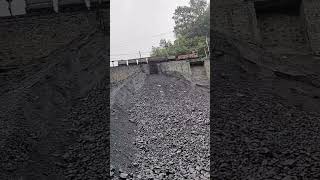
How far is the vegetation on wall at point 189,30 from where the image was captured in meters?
Answer: 21.6

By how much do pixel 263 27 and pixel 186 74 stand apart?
12.4ft

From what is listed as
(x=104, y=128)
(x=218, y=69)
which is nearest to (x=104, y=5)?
(x=218, y=69)

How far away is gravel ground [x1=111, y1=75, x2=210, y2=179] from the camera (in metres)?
6.10

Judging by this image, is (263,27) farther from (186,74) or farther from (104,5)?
(104,5)

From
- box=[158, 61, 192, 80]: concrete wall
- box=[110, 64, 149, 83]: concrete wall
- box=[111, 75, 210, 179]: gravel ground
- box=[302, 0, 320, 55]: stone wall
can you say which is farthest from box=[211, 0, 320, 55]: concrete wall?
box=[110, 64, 149, 83]: concrete wall

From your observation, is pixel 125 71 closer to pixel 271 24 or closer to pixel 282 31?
pixel 271 24

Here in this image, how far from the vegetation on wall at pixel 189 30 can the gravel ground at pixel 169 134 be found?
29.4 feet

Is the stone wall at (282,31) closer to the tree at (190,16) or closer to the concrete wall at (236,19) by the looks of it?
the concrete wall at (236,19)

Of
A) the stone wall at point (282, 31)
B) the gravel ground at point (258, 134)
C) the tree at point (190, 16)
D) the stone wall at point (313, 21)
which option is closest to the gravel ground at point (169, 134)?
the gravel ground at point (258, 134)

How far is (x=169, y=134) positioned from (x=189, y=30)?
794 inches

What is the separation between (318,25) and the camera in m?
10.2

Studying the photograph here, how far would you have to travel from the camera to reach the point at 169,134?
25.0ft

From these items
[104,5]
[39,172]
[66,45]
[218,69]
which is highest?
[104,5]

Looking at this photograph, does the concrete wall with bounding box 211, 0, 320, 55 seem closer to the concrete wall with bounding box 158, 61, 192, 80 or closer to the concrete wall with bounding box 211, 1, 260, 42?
the concrete wall with bounding box 211, 1, 260, 42
